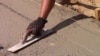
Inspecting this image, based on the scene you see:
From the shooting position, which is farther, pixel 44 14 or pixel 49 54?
pixel 44 14

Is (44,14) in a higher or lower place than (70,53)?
higher

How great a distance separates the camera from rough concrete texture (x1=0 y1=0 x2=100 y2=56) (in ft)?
9.71

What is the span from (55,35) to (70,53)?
0.38 meters

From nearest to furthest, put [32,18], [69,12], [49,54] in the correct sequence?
[49,54] < [32,18] < [69,12]

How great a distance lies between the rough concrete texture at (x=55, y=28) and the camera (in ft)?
9.71

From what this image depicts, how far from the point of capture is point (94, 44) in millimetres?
3072

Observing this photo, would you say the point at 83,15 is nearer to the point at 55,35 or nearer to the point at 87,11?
the point at 87,11

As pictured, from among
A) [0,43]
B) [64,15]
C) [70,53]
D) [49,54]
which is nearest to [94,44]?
[70,53]

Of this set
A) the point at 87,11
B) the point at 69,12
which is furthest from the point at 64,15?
the point at 87,11

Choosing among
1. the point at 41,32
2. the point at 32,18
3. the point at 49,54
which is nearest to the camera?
the point at 49,54

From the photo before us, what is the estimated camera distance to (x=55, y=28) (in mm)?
3354

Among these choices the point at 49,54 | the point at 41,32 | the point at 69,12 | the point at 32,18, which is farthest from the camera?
the point at 69,12

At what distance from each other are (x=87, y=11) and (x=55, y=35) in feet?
2.72

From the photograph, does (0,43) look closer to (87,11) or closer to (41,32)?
(41,32)
